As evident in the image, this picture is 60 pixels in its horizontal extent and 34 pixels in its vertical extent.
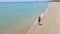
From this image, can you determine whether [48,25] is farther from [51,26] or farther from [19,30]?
[19,30]

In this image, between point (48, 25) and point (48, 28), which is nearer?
point (48, 28)

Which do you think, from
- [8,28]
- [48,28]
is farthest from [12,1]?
[48,28]

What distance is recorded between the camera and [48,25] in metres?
3.42

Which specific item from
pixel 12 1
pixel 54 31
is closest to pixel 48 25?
pixel 54 31

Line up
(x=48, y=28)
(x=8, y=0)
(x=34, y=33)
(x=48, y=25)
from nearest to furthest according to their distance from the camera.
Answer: (x=34, y=33), (x=48, y=28), (x=48, y=25), (x=8, y=0)

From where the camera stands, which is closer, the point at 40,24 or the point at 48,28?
the point at 48,28

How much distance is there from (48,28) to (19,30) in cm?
78

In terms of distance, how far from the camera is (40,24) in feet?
11.4

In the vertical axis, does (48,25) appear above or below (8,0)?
below

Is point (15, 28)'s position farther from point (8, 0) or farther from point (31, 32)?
point (8, 0)

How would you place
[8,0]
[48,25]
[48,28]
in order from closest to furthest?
1. [48,28]
2. [48,25]
3. [8,0]

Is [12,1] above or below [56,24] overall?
above

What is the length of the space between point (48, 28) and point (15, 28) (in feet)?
3.15

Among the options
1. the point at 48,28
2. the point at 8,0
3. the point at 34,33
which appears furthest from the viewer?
the point at 8,0
